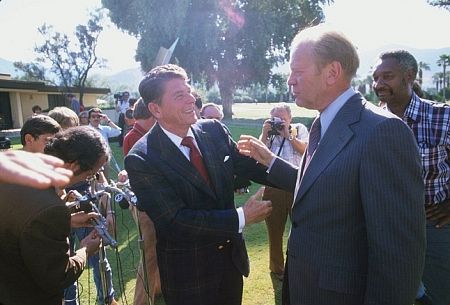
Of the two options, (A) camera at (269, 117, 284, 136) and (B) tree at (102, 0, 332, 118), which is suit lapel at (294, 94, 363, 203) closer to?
(A) camera at (269, 117, 284, 136)

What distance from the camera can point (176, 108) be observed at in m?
2.53

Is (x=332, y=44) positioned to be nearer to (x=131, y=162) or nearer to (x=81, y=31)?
(x=131, y=162)

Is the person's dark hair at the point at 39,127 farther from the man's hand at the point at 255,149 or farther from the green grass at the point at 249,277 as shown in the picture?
the man's hand at the point at 255,149

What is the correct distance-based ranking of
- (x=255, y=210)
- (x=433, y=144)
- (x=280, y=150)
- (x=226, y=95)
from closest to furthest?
(x=255, y=210) → (x=433, y=144) → (x=280, y=150) → (x=226, y=95)

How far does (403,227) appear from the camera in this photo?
1.61m

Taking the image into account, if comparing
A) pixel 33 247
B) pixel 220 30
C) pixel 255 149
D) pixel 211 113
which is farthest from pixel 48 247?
pixel 220 30

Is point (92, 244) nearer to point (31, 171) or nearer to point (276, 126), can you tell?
point (31, 171)

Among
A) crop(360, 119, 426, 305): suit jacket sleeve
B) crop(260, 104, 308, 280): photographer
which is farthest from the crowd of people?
crop(260, 104, 308, 280): photographer

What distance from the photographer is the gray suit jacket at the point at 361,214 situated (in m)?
1.61

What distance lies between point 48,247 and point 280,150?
3.01 meters

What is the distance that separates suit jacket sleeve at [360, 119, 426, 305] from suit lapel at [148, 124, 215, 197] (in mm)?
1072

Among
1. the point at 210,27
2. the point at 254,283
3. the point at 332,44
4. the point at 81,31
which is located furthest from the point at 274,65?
the point at 332,44

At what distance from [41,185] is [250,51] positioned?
28831 millimetres

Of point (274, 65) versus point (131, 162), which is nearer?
point (131, 162)
